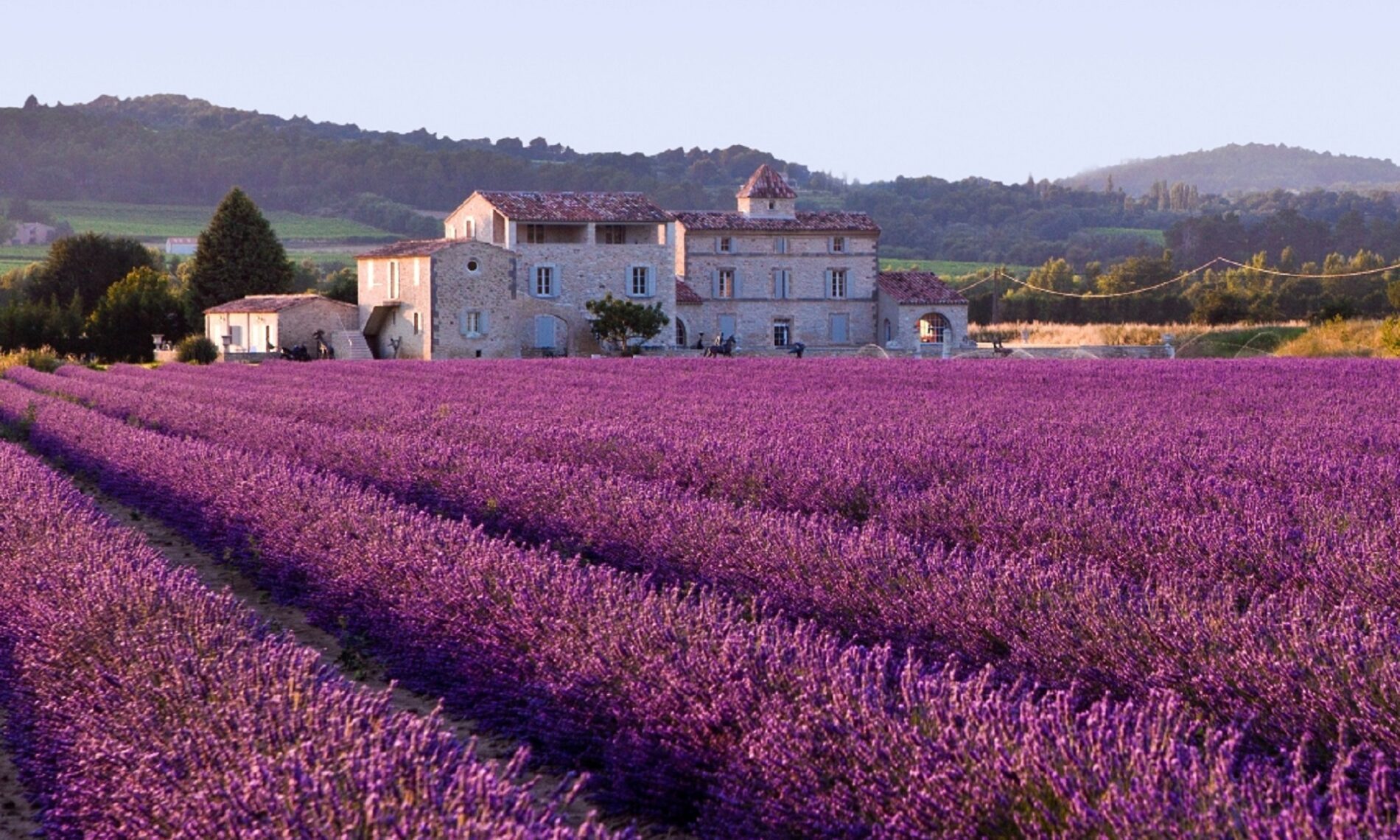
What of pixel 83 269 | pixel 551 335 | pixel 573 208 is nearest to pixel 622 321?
pixel 551 335

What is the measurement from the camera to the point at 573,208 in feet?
145

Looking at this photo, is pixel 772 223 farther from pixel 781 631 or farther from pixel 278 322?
pixel 781 631

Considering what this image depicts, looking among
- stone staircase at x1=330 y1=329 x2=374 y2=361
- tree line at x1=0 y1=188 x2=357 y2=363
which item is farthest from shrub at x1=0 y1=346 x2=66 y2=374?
stone staircase at x1=330 y1=329 x2=374 y2=361

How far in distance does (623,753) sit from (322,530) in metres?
3.19

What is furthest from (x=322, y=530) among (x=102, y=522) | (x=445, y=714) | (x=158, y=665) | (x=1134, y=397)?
(x=1134, y=397)

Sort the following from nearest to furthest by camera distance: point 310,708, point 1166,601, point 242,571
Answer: point 310,708 < point 1166,601 < point 242,571

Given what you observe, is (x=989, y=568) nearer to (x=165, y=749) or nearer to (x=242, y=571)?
(x=165, y=749)

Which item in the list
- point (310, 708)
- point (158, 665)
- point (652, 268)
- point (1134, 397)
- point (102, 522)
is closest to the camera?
point (310, 708)

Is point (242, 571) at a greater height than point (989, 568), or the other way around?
point (989, 568)

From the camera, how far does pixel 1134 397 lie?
16.8m

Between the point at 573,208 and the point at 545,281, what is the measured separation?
2.28 meters

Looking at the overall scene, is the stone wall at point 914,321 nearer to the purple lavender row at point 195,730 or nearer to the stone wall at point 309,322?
the stone wall at point 309,322

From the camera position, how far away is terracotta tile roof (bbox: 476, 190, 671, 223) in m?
43.7

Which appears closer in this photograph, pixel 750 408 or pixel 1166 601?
pixel 1166 601
